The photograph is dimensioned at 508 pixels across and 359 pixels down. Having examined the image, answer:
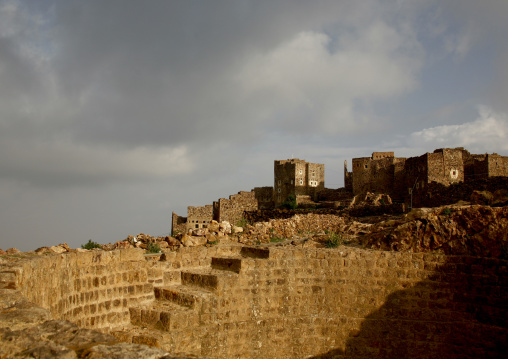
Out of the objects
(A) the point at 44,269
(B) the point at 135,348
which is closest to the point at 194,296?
(A) the point at 44,269

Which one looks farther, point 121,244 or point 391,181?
point 391,181

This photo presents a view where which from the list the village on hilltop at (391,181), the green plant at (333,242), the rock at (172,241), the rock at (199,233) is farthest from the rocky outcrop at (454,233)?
the village on hilltop at (391,181)

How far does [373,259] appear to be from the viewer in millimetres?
9547

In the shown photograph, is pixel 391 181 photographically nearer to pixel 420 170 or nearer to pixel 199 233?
pixel 420 170

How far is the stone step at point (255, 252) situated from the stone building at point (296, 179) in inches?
1734

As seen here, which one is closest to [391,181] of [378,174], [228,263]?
[378,174]

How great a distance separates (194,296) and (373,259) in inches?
175

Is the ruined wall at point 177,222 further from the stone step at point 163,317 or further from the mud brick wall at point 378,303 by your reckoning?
the stone step at point 163,317

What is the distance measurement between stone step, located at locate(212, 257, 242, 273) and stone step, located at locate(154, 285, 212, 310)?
3.06 feet

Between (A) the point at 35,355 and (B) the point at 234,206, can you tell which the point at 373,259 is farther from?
(B) the point at 234,206

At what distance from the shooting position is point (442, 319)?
30.4 ft

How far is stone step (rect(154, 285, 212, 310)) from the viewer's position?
7.16 meters

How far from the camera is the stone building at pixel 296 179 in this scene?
5497 centimetres

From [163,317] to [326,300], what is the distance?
4017mm
